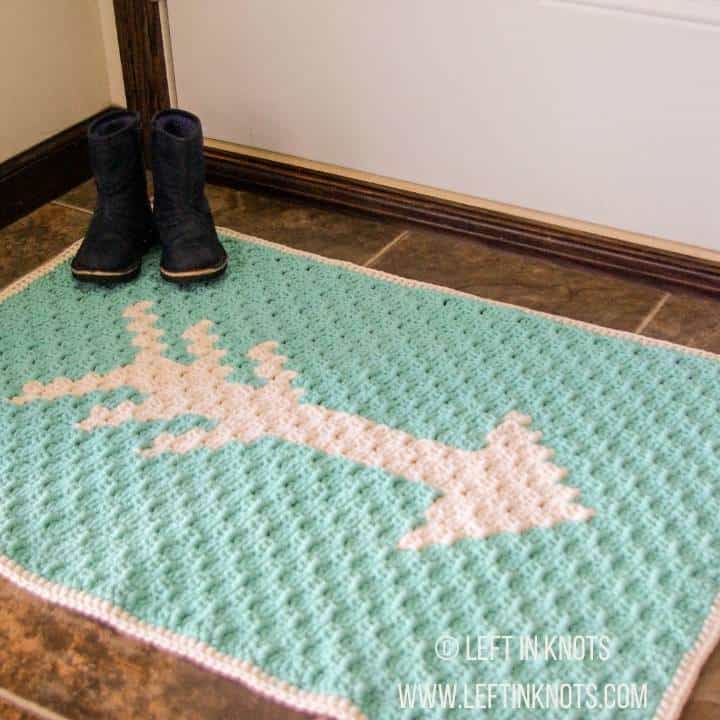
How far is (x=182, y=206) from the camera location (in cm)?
165

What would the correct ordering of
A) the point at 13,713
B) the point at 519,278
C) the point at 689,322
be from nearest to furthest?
1. the point at 13,713
2. the point at 689,322
3. the point at 519,278

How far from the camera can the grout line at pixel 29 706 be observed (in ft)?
3.37

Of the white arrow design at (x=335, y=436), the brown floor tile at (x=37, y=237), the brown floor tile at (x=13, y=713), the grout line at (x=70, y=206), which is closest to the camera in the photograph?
the brown floor tile at (x=13, y=713)

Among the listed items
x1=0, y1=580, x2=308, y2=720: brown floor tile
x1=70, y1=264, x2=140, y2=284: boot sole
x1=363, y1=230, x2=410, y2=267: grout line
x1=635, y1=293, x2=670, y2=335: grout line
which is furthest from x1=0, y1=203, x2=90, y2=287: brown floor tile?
x1=635, y1=293, x2=670, y2=335: grout line

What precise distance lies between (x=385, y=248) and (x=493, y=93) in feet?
0.98

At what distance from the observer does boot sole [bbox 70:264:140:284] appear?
1.65 m

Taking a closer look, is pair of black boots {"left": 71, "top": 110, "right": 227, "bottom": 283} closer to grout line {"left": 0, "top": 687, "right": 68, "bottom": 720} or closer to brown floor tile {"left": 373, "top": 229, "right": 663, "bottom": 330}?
brown floor tile {"left": 373, "top": 229, "right": 663, "bottom": 330}

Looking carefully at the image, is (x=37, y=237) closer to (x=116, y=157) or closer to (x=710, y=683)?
(x=116, y=157)

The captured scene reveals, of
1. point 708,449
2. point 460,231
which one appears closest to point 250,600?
point 708,449

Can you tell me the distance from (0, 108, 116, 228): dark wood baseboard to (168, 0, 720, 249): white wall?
0.73ft

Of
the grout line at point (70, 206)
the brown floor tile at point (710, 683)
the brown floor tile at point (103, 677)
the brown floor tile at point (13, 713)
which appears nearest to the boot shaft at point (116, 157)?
the grout line at point (70, 206)

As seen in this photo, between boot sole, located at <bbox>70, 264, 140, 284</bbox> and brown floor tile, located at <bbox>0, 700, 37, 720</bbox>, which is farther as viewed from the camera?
boot sole, located at <bbox>70, 264, 140, 284</bbox>

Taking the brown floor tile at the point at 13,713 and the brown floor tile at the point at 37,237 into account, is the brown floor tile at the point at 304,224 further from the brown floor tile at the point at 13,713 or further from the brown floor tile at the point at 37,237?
the brown floor tile at the point at 13,713

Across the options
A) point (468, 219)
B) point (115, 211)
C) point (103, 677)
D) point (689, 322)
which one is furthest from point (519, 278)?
point (103, 677)
